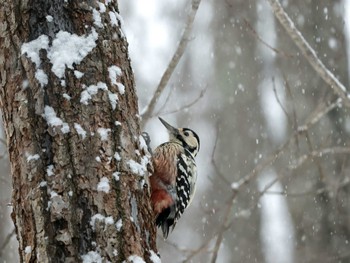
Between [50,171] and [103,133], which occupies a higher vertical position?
[103,133]

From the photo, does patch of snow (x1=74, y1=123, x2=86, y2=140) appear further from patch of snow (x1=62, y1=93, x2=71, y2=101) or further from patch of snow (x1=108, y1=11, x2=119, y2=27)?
patch of snow (x1=108, y1=11, x2=119, y2=27)

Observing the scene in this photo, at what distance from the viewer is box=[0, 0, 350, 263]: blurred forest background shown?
5.69 m

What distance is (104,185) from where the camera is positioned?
236 cm

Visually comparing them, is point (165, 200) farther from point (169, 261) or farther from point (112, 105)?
point (169, 261)

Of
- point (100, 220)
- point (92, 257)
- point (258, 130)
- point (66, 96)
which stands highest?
point (258, 130)

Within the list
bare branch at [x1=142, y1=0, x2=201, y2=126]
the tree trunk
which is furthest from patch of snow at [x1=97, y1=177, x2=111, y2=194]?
bare branch at [x1=142, y1=0, x2=201, y2=126]

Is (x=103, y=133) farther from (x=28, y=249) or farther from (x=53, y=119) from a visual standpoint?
(x=28, y=249)

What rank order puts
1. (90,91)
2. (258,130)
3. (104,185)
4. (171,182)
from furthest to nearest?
(258,130) < (171,182) < (90,91) < (104,185)

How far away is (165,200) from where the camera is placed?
3.69 meters

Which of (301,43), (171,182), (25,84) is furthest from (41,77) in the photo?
(301,43)

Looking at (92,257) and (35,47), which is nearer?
(92,257)

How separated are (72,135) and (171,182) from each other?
1490 mm

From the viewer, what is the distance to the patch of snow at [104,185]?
2.34 meters

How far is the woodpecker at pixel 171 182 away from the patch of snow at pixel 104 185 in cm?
98
